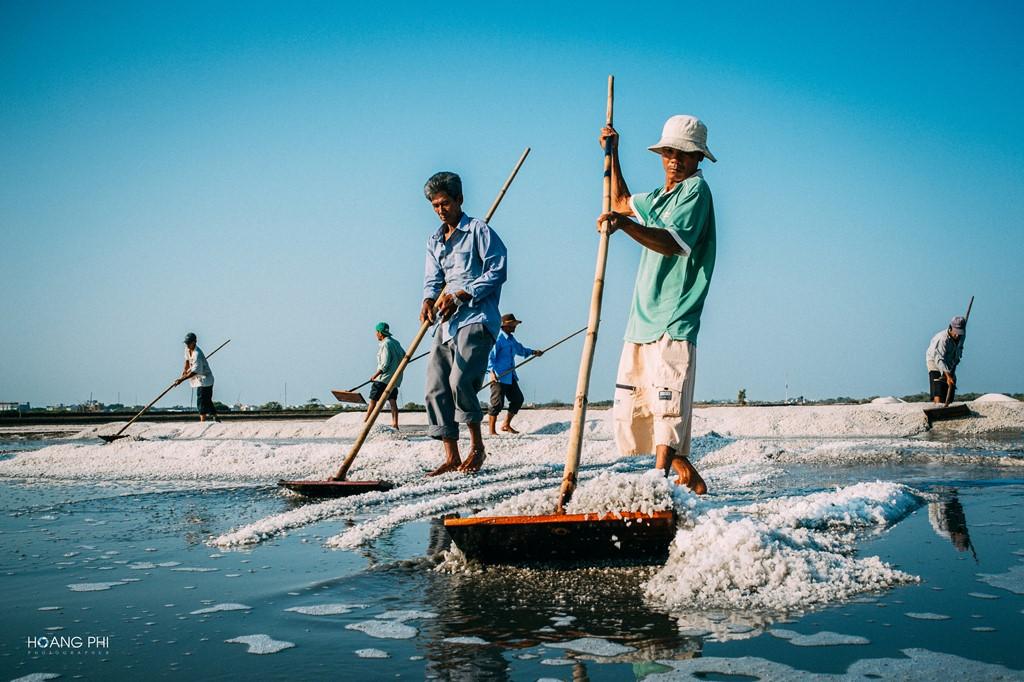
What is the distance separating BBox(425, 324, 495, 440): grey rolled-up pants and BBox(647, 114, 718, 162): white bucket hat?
2.22 m

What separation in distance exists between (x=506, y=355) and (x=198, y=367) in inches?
222

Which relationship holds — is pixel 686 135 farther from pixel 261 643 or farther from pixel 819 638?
pixel 261 643

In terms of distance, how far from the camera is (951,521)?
12.0 ft

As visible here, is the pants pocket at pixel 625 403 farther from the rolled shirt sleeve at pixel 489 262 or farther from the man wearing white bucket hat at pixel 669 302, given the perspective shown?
the rolled shirt sleeve at pixel 489 262

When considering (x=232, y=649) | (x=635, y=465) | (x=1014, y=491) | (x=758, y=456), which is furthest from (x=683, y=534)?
(x=758, y=456)

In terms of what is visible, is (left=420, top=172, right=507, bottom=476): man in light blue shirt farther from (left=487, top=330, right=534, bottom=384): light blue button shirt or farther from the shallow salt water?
(left=487, top=330, right=534, bottom=384): light blue button shirt

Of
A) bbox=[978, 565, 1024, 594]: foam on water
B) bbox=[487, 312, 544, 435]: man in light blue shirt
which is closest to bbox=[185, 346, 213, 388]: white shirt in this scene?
bbox=[487, 312, 544, 435]: man in light blue shirt

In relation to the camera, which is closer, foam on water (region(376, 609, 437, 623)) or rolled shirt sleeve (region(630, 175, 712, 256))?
foam on water (region(376, 609, 437, 623))

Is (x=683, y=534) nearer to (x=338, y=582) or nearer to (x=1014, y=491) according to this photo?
(x=338, y=582)

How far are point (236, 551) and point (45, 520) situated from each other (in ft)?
5.66

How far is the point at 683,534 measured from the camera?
270 centimetres

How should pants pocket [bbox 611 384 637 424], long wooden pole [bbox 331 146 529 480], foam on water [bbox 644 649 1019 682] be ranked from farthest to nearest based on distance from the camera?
long wooden pole [bbox 331 146 529 480], pants pocket [bbox 611 384 637 424], foam on water [bbox 644 649 1019 682]

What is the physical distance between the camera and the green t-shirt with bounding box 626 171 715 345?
12.6 ft

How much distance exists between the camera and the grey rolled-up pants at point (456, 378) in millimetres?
5816
